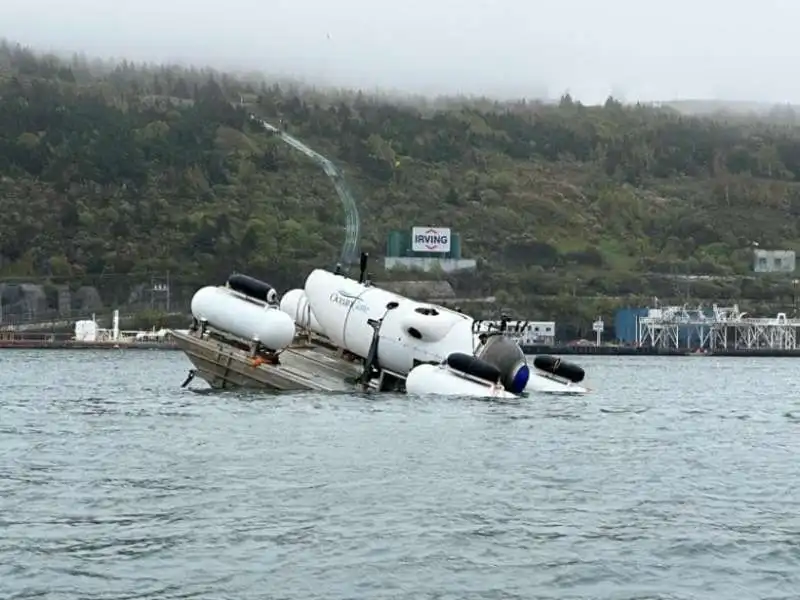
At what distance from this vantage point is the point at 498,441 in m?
38.3

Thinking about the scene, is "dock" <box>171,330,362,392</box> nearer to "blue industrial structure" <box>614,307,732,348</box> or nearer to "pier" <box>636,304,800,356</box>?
"pier" <box>636,304,800,356</box>

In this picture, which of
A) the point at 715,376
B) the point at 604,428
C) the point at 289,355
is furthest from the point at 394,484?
the point at 715,376

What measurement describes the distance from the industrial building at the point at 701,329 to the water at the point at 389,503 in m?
138

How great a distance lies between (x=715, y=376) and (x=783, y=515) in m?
77.8

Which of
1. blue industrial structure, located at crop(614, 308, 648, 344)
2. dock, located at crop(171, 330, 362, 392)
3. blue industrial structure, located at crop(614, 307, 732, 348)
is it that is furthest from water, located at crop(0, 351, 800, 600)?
blue industrial structure, located at crop(614, 308, 648, 344)

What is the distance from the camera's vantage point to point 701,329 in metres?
188

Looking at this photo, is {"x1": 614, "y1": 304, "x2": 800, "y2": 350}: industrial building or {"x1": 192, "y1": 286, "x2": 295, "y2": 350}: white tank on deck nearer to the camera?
{"x1": 192, "y1": 286, "x2": 295, "y2": 350}: white tank on deck

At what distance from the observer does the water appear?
2242 centimetres

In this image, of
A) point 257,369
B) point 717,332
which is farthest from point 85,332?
point 257,369

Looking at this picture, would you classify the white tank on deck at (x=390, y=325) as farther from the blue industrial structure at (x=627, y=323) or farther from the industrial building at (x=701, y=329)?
the blue industrial structure at (x=627, y=323)

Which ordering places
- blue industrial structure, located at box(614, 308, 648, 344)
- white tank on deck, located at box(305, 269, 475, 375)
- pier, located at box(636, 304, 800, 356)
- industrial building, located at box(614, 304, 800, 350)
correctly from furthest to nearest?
blue industrial structure, located at box(614, 308, 648, 344)
industrial building, located at box(614, 304, 800, 350)
pier, located at box(636, 304, 800, 356)
white tank on deck, located at box(305, 269, 475, 375)

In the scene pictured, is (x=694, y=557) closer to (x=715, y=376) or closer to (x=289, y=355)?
(x=289, y=355)

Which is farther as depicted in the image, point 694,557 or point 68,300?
point 68,300

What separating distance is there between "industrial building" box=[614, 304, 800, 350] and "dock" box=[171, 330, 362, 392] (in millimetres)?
134344
